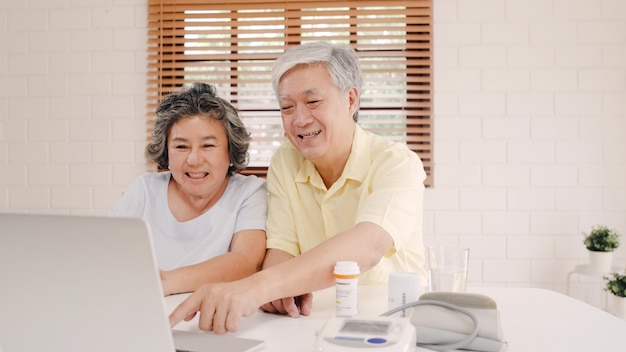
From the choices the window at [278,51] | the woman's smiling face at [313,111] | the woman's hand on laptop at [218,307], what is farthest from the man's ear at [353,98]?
the window at [278,51]

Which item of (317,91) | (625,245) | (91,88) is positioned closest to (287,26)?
(91,88)

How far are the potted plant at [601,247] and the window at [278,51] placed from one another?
2.86 ft

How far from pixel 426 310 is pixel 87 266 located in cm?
60

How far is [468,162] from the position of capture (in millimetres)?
3016

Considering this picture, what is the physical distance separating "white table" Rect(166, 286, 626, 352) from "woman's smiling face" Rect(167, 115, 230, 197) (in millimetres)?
515

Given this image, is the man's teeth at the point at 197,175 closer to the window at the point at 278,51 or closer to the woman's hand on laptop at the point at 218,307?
the woman's hand on laptop at the point at 218,307

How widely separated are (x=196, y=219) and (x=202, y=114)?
35 centimetres

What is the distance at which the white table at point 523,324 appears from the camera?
1.01 metres

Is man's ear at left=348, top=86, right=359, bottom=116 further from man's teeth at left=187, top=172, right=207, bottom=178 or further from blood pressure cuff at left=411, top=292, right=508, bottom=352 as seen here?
blood pressure cuff at left=411, top=292, right=508, bottom=352

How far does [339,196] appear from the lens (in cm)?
181

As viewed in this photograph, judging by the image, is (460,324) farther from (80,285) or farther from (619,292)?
(619,292)

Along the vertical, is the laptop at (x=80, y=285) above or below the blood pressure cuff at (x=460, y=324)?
above

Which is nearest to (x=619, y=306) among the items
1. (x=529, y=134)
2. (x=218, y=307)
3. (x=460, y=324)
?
(x=529, y=134)

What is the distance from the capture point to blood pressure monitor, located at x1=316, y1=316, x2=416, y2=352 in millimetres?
841
